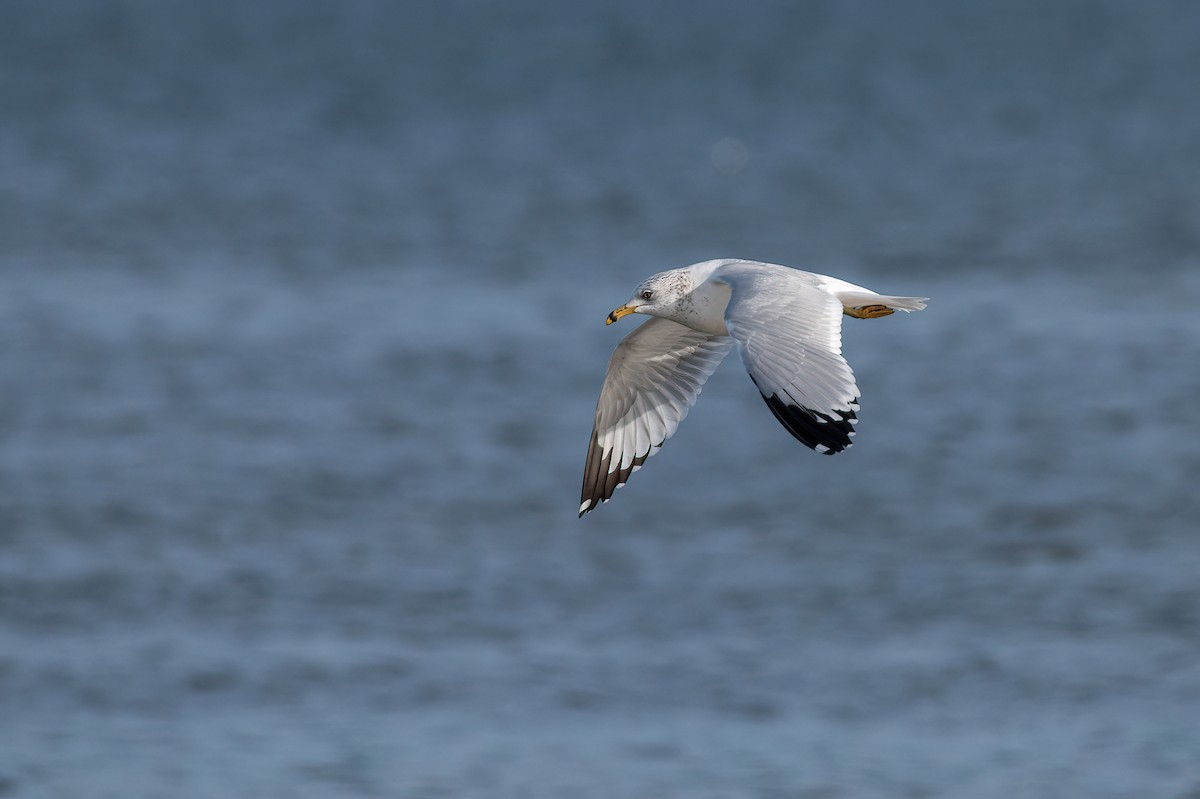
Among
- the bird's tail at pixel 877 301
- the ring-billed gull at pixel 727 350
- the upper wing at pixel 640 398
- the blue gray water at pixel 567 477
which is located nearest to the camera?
the ring-billed gull at pixel 727 350

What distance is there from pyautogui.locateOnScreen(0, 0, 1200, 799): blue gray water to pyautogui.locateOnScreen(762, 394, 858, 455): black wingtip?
280 cm

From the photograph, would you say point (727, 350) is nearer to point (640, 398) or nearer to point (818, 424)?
point (640, 398)

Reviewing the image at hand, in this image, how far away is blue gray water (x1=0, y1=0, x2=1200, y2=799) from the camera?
9.27 m

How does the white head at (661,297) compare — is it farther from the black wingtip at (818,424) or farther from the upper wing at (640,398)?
the black wingtip at (818,424)

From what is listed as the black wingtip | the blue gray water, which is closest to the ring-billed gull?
the black wingtip

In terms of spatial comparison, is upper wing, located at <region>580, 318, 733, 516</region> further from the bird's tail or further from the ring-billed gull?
the bird's tail

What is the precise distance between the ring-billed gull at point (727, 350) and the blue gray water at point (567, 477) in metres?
1.74

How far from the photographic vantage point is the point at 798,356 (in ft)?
20.9

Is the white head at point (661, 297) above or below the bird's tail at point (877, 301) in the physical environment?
above

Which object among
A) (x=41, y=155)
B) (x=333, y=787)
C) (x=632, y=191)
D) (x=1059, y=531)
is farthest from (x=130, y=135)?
(x=333, y=787)

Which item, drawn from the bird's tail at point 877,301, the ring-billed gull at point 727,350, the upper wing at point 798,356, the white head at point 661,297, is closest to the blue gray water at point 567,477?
the ring-billed gull at point 727,350

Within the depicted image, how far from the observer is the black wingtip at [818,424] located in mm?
6141

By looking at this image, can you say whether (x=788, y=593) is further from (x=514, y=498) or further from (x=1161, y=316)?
(x=1161, y=316)

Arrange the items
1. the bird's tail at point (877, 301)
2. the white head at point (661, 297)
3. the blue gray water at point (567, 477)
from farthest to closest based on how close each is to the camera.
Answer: the blue gray water at point (567, 477)
the white head at point (661, 297)
the bird's tail at point (877, 301)
